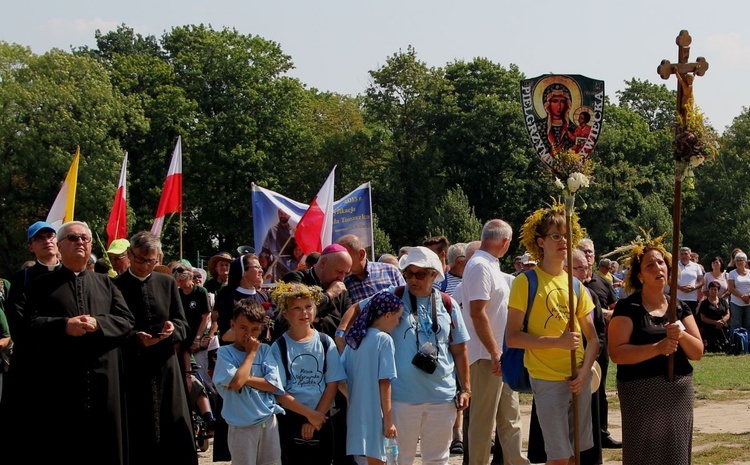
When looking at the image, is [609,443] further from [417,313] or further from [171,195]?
[171,195]

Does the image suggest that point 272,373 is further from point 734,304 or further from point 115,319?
point 734,304

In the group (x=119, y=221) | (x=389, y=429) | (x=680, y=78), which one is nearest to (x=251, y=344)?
(x=389, y=429)

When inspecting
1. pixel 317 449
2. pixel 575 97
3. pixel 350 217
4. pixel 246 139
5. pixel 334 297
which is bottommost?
pixel 317 449

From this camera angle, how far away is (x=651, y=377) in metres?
6.89

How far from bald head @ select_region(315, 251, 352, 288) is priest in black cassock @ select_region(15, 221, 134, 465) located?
1703 mm

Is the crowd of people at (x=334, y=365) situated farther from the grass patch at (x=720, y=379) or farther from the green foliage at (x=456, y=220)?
the green foliage at (x=456, y=220)

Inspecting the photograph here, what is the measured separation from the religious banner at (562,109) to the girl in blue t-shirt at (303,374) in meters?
16.3

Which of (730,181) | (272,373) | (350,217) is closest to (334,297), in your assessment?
(272,373)

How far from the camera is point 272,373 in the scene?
7605mm

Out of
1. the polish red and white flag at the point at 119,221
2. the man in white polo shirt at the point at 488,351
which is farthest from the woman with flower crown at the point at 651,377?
the polish red and white flag at the point at 119,221

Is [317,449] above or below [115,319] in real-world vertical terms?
below

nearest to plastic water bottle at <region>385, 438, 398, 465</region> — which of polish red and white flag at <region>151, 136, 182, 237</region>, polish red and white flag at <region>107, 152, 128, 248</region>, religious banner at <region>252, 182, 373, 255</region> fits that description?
religious banner at <region>252, 182, 373, 255</region>

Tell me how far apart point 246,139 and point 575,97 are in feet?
97.9

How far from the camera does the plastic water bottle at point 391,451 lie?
24.4 ft
